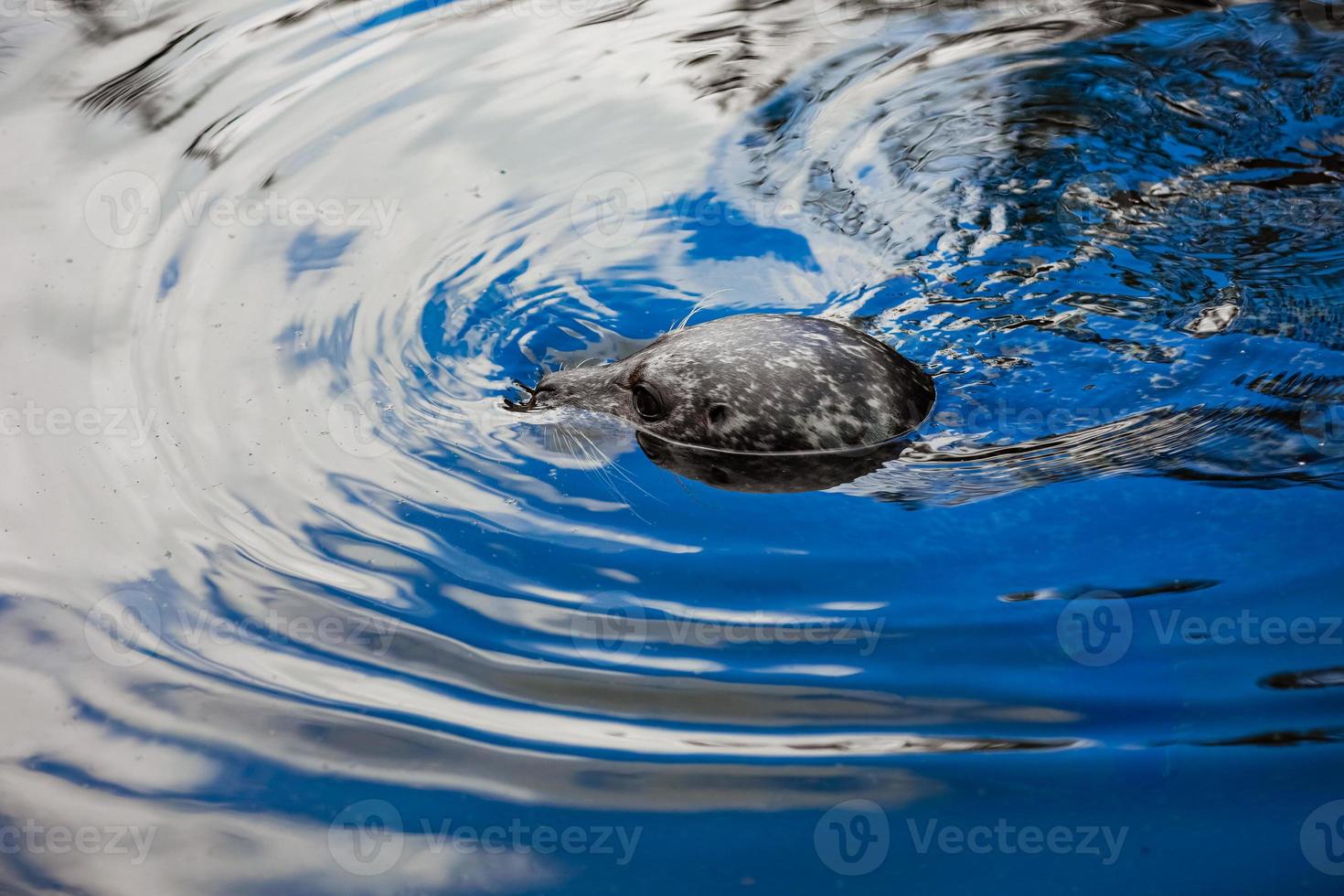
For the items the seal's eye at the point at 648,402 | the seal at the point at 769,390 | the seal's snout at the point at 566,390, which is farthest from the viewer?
the seal's snout at the point at 566,390

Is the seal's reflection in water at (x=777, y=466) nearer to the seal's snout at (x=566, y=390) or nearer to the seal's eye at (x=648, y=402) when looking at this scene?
the seal's eye at (x=648, y=402)

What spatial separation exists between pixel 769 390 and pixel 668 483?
0.53 meters

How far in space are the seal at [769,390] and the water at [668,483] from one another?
0.17m

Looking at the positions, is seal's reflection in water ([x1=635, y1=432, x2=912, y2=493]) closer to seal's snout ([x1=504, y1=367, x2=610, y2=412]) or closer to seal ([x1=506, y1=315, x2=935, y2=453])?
seal ([x1=506, y1=315, x2=935, y2=453])

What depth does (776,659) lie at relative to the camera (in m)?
3.42

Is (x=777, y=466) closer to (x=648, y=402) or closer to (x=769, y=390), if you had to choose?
(x=769, y=390)

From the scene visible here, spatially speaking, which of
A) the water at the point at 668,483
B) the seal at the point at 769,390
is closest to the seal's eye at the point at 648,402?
the seal at the point at 769,390

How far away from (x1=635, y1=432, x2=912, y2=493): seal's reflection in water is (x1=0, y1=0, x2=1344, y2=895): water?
99 millimetres

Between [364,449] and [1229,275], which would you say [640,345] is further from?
[1229,275]

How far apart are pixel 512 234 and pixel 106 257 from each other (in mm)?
2006

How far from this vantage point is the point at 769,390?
436cm

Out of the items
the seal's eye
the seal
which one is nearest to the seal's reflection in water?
the seal

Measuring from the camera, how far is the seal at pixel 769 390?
435cm

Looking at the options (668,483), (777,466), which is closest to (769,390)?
(777,466)
